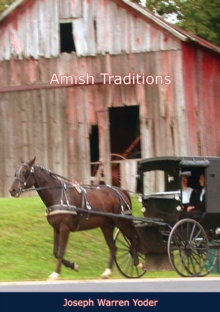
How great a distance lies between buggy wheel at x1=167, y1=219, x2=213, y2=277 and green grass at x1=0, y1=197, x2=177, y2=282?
0.91 meters

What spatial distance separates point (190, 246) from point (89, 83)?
36.1 feet

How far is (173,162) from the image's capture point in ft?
60.0

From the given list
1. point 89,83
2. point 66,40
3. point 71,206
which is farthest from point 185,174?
point 66,40

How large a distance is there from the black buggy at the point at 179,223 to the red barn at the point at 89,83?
8944mm

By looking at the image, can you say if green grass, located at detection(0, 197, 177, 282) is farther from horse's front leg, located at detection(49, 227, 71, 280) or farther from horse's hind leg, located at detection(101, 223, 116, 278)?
horse's front leg, located at detection(49, 227, 71, 280)

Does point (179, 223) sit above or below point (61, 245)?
above

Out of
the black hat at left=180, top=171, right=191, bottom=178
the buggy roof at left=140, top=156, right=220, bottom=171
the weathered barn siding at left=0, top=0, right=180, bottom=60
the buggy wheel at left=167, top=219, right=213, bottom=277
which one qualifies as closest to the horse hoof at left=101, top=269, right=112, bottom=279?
the buggy wheel at left=167, top=219, right=213, bottom=277

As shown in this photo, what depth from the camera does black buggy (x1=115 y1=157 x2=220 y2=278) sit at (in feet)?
58.7

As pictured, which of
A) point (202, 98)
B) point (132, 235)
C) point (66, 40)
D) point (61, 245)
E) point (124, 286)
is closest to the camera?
point (124, 286)

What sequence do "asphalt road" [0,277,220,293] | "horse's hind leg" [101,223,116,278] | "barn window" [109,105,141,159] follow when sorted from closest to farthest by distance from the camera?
1. "asphalt road" [0,277,220,293]
2. "horse's hind leg" [101,223,116,278]
3. "barn window" [109,105,141,159]

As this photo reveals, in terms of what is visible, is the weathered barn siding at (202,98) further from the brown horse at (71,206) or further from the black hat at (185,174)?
the black hat at (185,174)

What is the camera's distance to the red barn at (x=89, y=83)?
27844mm

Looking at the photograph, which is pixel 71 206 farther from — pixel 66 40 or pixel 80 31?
pixel 66 40
